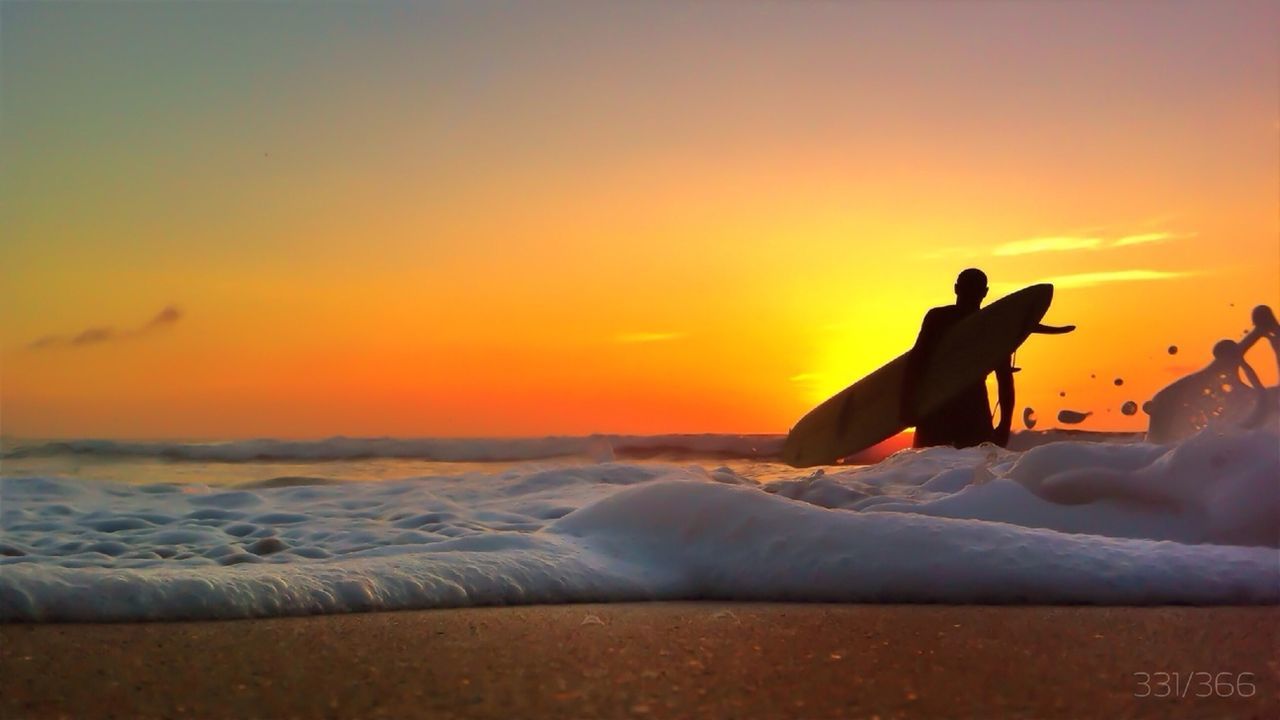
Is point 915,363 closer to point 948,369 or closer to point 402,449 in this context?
point 948,369

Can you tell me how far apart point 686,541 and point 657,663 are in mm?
996

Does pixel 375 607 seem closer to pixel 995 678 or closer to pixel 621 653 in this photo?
pixel 621 653

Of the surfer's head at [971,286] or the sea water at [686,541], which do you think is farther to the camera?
the surfer's head at [971,286]

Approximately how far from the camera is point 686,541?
265 cm

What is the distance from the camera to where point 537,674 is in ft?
5.20

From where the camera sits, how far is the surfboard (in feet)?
23.6

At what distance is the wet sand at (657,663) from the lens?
1427mm

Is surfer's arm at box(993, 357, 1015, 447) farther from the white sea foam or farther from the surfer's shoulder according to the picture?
the white sea foam

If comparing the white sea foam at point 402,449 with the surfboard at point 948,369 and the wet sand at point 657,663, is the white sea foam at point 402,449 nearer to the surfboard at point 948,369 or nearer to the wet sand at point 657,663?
the surfboard at point 948,369

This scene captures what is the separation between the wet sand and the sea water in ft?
0.40

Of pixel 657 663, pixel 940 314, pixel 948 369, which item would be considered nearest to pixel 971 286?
pixel 940 314

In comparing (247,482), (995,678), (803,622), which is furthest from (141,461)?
(995,678)

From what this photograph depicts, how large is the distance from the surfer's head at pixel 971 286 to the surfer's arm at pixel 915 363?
0.27 meters

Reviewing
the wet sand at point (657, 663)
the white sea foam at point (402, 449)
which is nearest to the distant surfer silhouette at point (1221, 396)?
the wet sand at point (657, 663)
